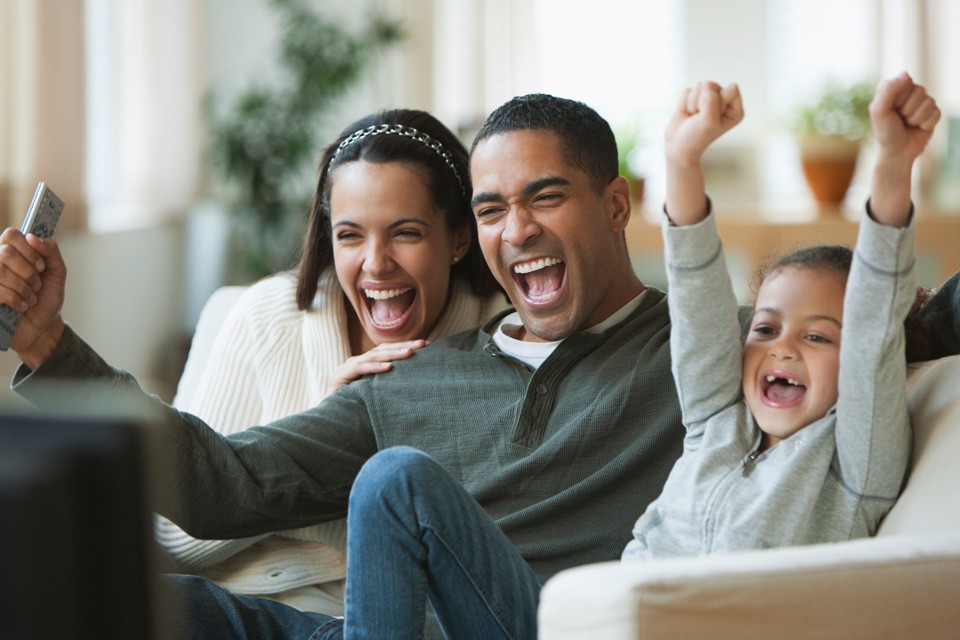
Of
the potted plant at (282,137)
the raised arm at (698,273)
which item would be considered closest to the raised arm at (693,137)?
the raised arm at (698,273)

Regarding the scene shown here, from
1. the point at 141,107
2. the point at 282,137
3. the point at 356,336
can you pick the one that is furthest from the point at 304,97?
the point at 356,336

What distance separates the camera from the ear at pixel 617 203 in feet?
5.96

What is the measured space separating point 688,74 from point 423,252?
15.3ft

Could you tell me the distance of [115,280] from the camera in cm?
438

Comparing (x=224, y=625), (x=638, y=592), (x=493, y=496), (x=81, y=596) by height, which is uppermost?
(x=81, y=596)

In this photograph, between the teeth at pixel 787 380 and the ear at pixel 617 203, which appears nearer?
the teeth at pixel 787 380

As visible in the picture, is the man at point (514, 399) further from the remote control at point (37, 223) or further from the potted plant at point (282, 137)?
the potted plant at point (282, 137)

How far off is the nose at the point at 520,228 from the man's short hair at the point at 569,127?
0.37ft

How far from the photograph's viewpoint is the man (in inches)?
61.8

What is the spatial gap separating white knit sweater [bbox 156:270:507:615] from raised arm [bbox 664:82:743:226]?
28.9 inches

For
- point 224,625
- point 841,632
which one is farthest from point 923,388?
point 224,625

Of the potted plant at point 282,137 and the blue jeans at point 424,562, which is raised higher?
the potted plant at point 282,137

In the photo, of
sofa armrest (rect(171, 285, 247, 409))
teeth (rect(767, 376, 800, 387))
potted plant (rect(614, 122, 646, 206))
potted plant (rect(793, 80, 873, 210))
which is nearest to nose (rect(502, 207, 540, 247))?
teeth (rect(767, 376, 800, 387))

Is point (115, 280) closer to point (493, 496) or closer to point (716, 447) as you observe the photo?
point (493, 496)
